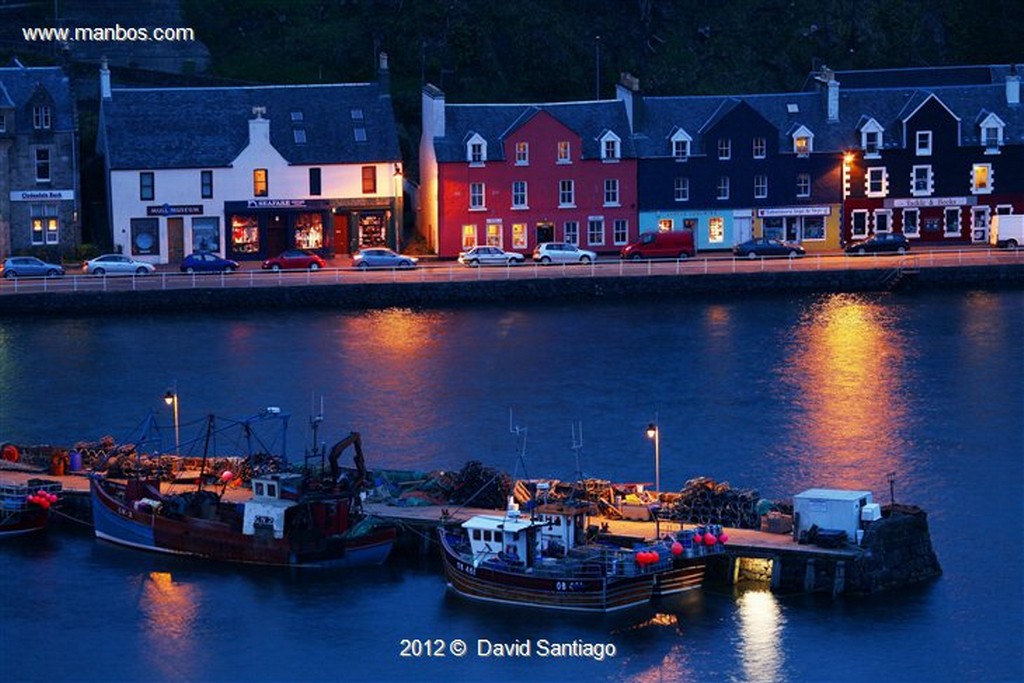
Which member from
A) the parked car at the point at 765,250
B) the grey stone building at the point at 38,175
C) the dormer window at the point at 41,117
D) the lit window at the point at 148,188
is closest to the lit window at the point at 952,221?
the parked car at the point at 765,250

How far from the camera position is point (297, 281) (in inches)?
3388

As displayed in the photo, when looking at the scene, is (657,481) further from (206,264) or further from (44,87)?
(44,87)

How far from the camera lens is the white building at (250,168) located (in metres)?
89.4

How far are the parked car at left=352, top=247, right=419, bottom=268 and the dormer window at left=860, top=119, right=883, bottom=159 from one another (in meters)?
18.3

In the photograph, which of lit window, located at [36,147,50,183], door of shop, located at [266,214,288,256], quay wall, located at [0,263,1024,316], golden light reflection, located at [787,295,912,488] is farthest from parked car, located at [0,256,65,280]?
golden light reflection, located at [787,295,912,488]

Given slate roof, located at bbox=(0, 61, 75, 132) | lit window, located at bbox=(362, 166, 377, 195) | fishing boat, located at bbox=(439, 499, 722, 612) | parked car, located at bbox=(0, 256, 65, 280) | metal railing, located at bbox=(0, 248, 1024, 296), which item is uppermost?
slate roof, located at bbox=(0, 61, 75, 132)

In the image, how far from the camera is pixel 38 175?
294ft

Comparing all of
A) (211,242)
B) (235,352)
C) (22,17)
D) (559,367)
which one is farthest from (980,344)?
(22,17)

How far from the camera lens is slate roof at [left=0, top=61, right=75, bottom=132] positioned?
89750mm

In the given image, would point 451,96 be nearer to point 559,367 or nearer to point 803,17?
point 803,17

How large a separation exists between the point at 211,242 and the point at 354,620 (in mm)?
43026

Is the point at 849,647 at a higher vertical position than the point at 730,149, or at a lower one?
lower

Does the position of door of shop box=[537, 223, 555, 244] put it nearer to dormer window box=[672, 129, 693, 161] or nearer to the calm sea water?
dormer window box=[672, 129, 693, 161]

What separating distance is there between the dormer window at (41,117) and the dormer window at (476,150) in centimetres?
1526
